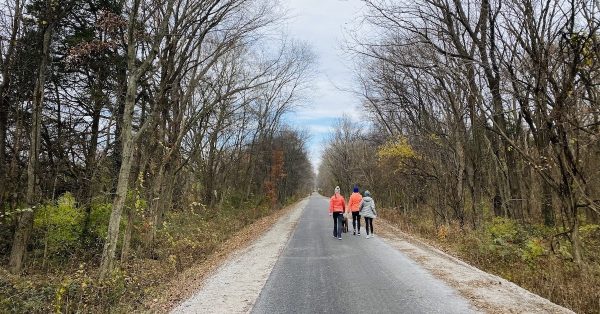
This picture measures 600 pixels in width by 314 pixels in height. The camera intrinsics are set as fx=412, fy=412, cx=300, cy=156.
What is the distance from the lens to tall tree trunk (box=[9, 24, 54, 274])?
36.0ft

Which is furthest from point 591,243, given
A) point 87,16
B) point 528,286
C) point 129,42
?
point 87,16

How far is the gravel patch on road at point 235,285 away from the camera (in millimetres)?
6340

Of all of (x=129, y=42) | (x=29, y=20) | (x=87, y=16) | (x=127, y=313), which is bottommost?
(x=127, y=313)

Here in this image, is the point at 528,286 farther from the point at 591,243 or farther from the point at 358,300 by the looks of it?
the point at 591,243

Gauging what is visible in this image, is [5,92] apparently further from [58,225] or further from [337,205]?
[337,205]

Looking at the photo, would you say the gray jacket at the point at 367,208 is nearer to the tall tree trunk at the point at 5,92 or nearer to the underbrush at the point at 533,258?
the underbrush at the point at 533,258

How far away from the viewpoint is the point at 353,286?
738 cm

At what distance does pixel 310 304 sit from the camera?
631 centimetres

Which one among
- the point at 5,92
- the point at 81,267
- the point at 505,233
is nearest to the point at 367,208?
the point at 505,233

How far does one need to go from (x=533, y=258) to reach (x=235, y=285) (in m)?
6.87

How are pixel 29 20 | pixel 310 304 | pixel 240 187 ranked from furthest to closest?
1. pixel 240 187
2. pixel 29 20
3. pixel 310 304

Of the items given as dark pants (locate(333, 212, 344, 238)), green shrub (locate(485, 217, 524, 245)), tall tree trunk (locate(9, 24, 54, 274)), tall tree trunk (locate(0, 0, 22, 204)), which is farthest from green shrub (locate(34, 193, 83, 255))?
green shrub (locate(485, 217, 524, 245))

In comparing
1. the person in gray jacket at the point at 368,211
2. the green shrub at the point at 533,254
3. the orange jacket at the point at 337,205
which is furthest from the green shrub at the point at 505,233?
the orange jacket at the point at 337,205

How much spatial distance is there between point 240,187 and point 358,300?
31.8 meters
